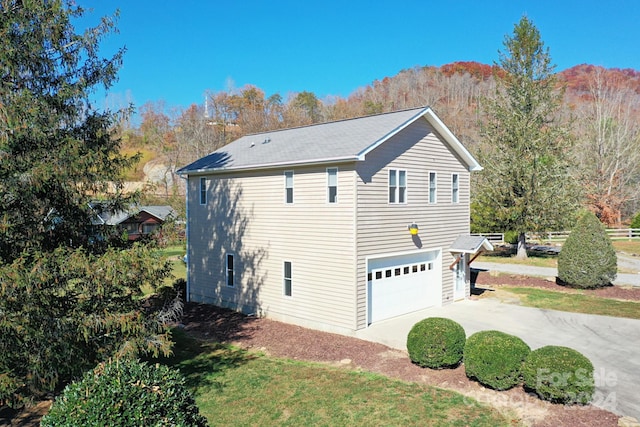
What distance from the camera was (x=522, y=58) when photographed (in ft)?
97.6

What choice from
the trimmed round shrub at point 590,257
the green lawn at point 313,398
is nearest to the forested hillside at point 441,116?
the trimmed round shrub at point 590,257

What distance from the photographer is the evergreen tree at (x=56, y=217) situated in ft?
27.0

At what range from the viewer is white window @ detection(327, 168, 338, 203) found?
14.1 m

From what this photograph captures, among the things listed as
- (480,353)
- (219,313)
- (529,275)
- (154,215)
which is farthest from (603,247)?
(154,215)

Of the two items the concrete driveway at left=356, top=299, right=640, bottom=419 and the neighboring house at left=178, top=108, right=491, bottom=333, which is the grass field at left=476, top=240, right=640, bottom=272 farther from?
the neighboring house at left=178, top=108, right=491, bottom=333

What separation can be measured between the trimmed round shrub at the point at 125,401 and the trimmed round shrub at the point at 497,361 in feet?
20.1

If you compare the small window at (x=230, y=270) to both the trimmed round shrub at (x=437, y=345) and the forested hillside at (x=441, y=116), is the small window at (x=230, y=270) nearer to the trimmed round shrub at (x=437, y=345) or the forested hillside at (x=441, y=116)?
the trimmed round shrub at (x=437, y=345)

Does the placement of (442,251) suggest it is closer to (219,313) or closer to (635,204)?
(219,313)

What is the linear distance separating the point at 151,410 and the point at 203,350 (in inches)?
324

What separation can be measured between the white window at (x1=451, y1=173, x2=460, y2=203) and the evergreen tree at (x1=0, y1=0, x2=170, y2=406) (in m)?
12.1

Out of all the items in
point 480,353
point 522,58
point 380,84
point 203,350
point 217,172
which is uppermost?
point 380,84

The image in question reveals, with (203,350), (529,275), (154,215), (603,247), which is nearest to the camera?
(203,350)

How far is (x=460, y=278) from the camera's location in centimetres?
1822

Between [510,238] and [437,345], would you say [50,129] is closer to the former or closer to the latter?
[437,345]
